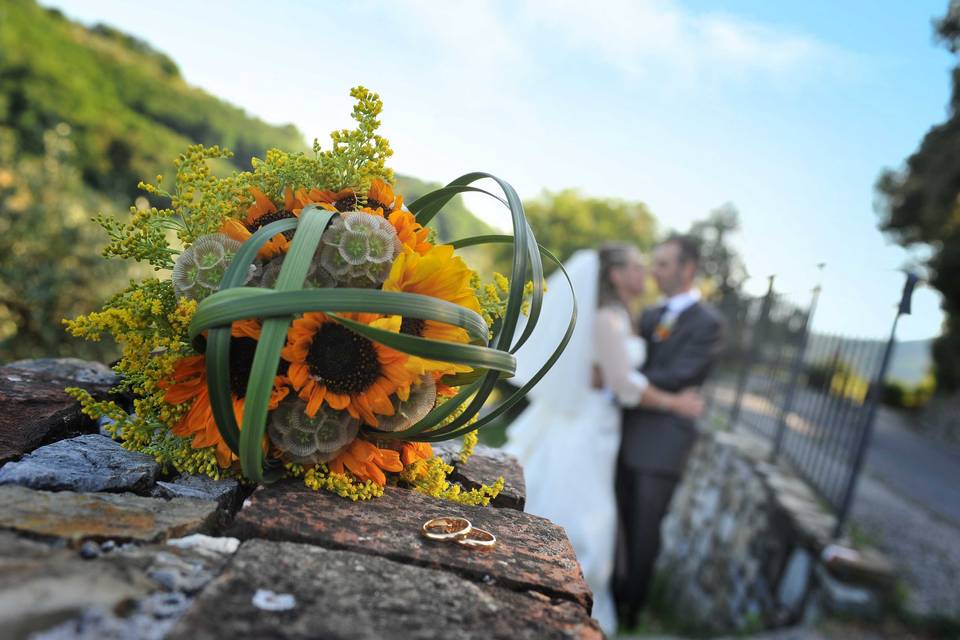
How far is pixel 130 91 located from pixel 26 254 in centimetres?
1631

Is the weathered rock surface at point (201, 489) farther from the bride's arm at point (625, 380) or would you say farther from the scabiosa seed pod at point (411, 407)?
the bride's arm at point (625, 380)

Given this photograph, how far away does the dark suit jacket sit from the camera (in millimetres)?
4812

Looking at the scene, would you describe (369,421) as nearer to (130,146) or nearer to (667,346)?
(667,346)

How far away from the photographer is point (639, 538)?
16.3ft

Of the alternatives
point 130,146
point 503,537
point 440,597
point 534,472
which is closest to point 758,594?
point 534,472

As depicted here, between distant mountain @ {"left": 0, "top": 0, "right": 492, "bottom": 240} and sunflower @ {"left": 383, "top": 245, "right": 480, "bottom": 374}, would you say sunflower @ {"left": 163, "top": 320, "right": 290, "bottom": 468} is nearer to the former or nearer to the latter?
sunflower @ {"left": 383, "top": 245, "right": 480, "bottom": 374}

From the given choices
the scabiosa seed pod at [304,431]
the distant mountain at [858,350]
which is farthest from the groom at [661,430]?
the scabiosa seed pod at [304,431]

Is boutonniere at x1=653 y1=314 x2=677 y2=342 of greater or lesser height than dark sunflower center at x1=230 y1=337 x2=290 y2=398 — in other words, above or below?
above

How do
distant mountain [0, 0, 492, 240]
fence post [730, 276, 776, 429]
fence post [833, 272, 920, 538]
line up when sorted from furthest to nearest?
distant mountain [0, 0, 492, 240] → fence post [730, 276, 776, 429] → fence post [833, 272, 920, 538]

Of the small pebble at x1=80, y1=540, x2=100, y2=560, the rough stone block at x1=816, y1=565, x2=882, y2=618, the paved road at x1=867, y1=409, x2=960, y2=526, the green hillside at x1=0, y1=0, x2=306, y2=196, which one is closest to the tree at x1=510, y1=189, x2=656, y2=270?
the green hillside at x1=0, y1=0, x2=306, y2=196

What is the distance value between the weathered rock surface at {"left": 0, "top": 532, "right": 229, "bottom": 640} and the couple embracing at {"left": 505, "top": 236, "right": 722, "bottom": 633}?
420 cm

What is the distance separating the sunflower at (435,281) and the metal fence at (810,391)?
3.38 m

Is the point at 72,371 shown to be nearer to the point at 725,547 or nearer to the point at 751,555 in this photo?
the point at 751,555

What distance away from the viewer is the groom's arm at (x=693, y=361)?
15.7ft
